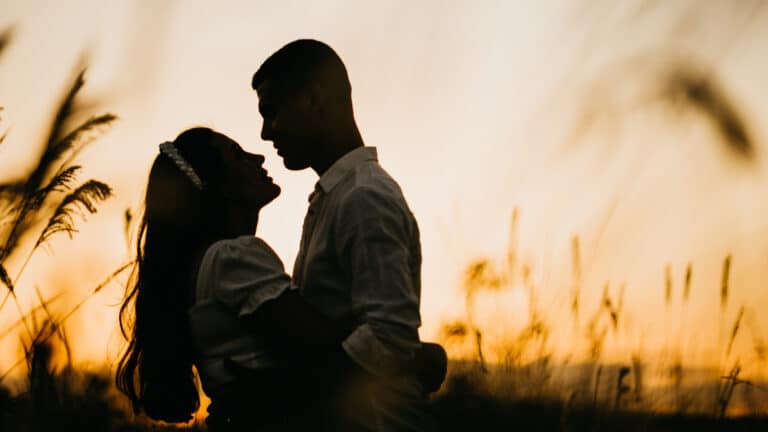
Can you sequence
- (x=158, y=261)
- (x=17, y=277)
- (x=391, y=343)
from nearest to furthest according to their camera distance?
(x=391, y=343) < (x=158, y=261) < (x=17, y=277)

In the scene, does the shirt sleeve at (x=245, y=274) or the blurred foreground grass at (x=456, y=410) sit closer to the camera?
the shirt sleeve at (x=245, y=274)

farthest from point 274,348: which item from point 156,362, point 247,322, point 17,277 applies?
point 17,277

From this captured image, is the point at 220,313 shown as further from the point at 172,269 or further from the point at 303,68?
the point at 303,68

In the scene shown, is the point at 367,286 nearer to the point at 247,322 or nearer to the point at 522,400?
the point at 247,322

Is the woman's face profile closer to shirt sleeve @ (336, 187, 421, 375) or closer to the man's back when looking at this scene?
the man's back

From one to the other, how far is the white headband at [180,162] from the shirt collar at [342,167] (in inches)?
12.3

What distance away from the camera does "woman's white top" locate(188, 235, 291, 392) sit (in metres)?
2.12

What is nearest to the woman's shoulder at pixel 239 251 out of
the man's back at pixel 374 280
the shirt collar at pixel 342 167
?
the man's back at pixel 374 280

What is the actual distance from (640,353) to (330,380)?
2.28m

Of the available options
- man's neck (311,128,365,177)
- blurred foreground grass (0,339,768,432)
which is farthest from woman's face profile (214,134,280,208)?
blurred foreground grass (0,339,768,432)

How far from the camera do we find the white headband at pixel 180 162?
8.03ft

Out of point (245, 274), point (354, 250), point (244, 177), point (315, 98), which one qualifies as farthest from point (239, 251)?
point (315, 98)

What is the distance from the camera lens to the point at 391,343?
6.85ft

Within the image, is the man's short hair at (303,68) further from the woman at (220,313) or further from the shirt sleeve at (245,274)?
the shirt sleeve at (245,274)
